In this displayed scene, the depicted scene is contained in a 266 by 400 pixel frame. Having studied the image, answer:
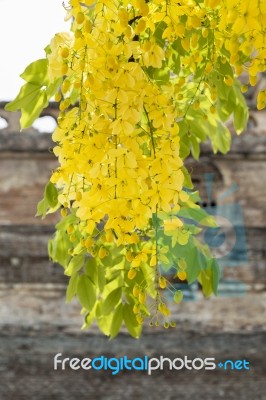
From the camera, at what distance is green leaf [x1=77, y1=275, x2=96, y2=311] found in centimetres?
302

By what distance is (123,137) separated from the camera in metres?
2.08

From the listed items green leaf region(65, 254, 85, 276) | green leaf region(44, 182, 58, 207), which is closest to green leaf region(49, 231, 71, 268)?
green leaf region(65, 254, 85, 276)

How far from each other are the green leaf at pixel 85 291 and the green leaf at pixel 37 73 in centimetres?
74

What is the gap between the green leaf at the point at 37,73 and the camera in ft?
9.14

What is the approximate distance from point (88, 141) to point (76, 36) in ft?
0.89

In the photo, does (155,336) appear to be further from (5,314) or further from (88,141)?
(88,141)

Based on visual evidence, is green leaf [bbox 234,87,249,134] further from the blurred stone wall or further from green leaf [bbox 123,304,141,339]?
the blurred stone wall

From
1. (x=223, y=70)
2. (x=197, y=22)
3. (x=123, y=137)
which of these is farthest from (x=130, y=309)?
(x=197, y=22)

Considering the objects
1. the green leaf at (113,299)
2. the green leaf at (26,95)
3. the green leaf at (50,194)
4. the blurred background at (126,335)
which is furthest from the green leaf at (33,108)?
the blurred background at (126,335)

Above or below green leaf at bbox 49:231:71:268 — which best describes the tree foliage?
above

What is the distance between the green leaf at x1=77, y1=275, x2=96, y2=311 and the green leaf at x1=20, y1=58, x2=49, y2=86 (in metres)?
0.74

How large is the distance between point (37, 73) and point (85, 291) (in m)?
0.82

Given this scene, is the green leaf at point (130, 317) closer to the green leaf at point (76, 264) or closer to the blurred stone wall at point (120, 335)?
the green leaf at point (76, 264)

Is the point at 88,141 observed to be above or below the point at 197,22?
below
